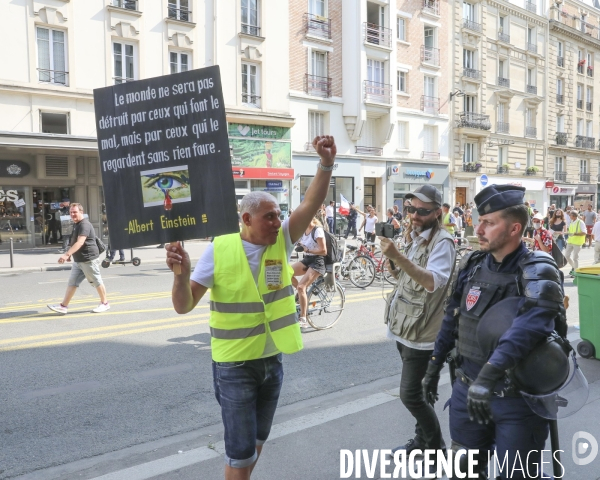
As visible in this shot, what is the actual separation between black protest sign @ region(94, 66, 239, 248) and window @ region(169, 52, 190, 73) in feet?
66.6

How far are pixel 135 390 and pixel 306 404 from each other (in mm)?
1653

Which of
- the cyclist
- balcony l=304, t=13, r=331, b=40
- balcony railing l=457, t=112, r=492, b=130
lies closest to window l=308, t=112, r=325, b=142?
balcony l=304, t=13, r=331, b=40

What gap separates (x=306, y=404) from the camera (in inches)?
190

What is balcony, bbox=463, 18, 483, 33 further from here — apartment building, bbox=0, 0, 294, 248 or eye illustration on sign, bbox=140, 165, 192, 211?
eye illustration on sign, bbox=140, 165, 192, 211

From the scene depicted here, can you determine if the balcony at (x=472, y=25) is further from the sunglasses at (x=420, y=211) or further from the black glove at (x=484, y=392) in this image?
the black glove at (x=484, y=392)

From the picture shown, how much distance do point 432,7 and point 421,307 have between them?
32.6 metres

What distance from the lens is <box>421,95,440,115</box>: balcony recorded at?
105ft

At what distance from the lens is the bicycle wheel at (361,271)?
11812mm

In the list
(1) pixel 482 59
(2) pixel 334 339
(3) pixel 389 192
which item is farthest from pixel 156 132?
(1) pixel 482 59

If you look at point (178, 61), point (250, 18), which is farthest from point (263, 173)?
point (250, 18)

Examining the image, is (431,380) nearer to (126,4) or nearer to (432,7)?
(126,4)

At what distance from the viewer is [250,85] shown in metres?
24.2
